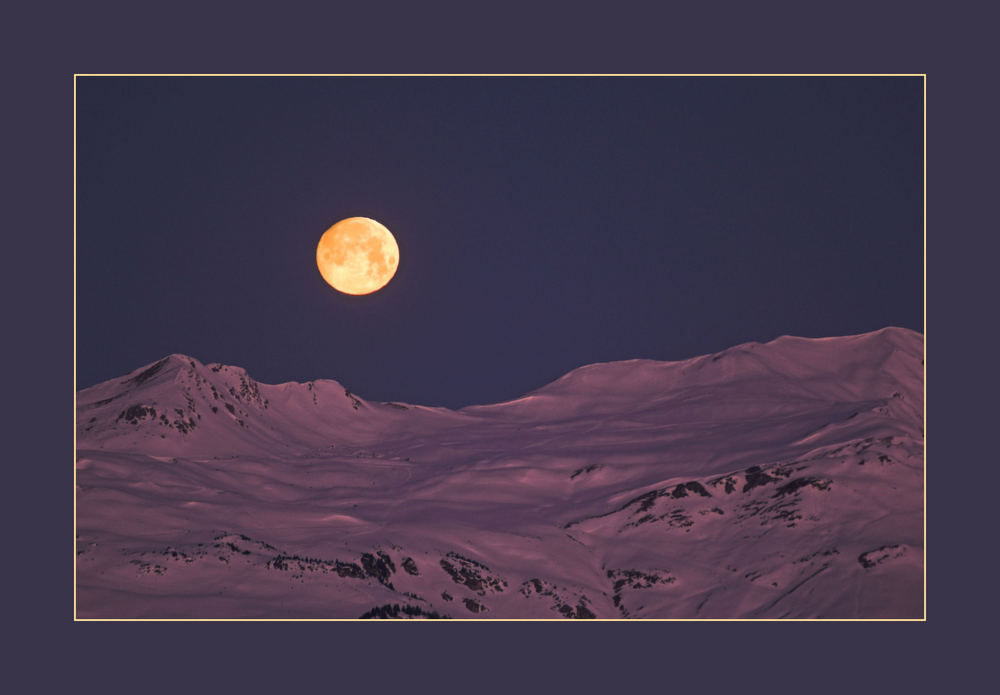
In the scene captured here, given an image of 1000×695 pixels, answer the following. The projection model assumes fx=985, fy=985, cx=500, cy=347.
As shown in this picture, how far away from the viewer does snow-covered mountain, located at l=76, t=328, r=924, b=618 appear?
37.2 metres

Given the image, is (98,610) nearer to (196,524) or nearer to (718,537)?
(196,524)

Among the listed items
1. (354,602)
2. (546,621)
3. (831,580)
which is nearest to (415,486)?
(354,602)

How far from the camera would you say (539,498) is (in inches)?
2096

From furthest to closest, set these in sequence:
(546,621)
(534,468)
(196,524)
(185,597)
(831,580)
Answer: (534,468) → (196,524) → (831,580) → (185,597) → (546,621)

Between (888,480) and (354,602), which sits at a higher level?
(888,480)

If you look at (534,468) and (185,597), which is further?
(534,468)

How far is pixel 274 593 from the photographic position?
36.1m

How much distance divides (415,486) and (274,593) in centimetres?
1571

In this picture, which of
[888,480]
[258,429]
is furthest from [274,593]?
[258,429]

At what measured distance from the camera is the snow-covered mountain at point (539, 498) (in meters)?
37.2

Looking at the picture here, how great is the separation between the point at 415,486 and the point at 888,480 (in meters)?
23.4

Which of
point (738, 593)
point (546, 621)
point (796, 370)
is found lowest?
point (738, 593)

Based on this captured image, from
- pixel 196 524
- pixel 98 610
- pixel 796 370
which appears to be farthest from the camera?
pixel 796 370

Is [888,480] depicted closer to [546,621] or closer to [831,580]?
[831,580]
